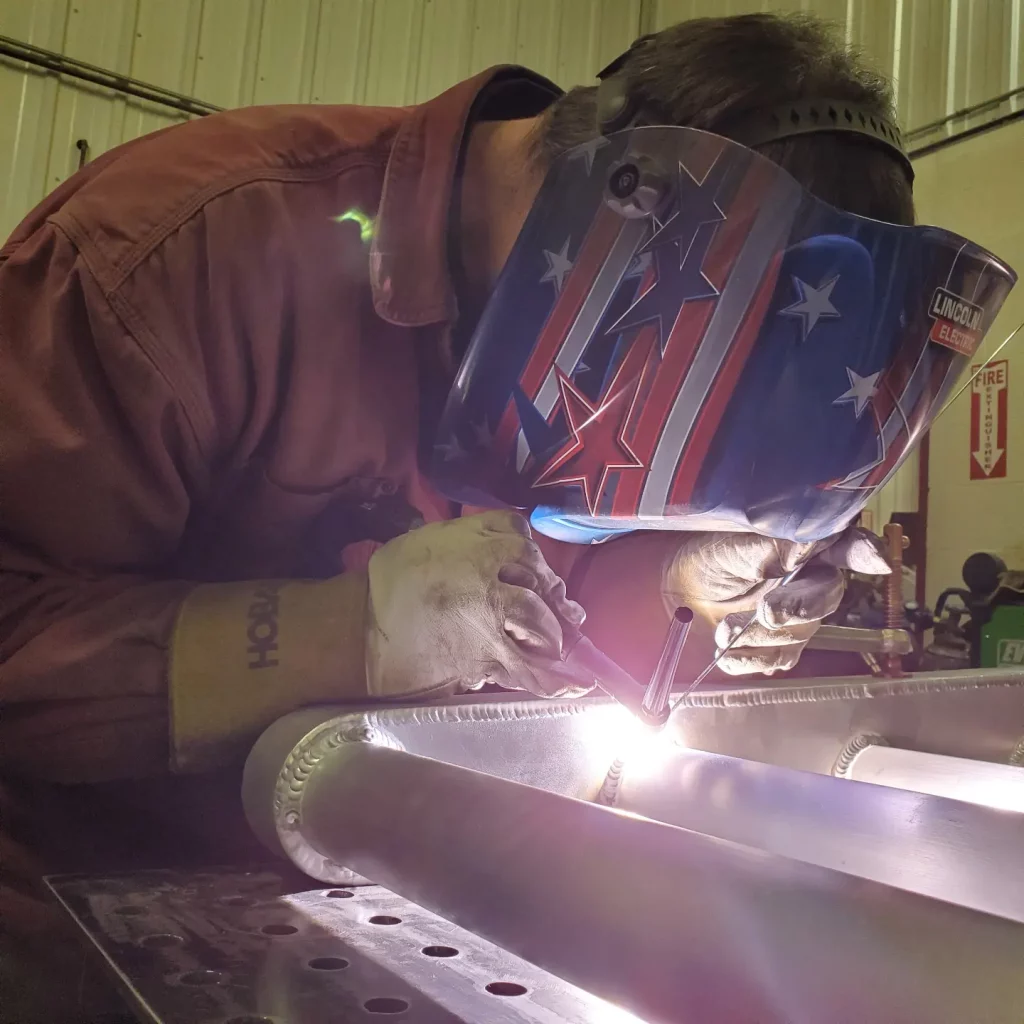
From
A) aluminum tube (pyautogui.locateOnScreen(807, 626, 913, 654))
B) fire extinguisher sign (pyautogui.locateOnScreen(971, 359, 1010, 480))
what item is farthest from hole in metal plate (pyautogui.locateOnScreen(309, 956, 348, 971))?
fire extinguisher sign (pyautogui.locateOnScreen(971, 359, 1010, 480))

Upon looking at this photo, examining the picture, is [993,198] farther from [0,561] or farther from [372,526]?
[0,561]

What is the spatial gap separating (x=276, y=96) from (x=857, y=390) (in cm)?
265

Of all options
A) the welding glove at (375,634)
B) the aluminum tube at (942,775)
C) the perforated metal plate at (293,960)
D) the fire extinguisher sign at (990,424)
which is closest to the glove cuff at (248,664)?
the welding glove at (375,634)

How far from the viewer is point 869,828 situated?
0.71m

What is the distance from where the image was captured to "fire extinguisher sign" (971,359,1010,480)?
9.07ft

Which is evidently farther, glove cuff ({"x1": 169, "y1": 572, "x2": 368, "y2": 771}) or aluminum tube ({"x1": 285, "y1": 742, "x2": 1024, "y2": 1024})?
glove cuff ({"x1": 169, "y1": 572, "x2": 368, "y2": 771})

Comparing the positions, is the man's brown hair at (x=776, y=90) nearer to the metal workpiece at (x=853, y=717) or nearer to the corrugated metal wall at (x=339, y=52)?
the metal workpiece at (x=853, y=717)

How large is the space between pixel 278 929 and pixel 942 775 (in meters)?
0.73

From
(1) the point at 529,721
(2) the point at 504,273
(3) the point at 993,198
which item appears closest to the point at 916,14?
(3) the point at 993,198

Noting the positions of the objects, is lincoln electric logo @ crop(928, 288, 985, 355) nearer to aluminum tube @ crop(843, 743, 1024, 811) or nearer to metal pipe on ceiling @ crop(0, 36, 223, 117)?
aluminum tube @ crop(843, 743, 1024, 811)

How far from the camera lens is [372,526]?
1.12m

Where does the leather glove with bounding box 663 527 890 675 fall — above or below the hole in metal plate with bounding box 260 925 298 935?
above

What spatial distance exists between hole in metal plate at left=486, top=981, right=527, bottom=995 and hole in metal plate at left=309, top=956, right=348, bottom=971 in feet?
0.31

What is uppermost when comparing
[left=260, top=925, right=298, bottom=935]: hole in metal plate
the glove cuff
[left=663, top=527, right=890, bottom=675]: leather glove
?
[left=663, top=527, right=890, bottom=675]: leather glove
